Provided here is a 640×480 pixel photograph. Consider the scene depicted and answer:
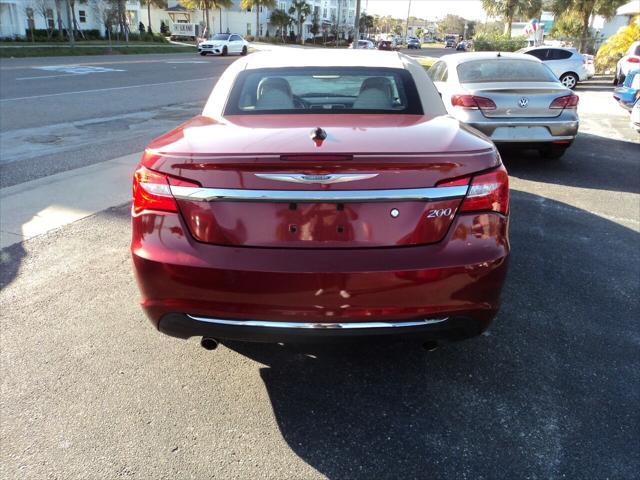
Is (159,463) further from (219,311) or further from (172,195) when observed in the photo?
(172,195)

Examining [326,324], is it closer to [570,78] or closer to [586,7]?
[570,78]

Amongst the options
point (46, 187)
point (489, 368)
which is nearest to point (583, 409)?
point (489, 368)

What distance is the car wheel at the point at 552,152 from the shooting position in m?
8.34

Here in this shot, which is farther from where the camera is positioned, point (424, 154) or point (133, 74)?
point (133, 74)

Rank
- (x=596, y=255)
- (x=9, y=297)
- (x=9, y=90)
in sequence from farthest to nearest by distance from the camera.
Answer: (x=9, y=90) < (x=596, y=255) < (x=9, y=297)

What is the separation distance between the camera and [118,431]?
8.70 feet

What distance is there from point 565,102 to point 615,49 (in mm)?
23013

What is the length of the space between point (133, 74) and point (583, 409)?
22073 mm

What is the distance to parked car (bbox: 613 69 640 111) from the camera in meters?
11.1

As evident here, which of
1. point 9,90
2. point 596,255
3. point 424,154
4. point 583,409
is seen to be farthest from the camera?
point 9,90

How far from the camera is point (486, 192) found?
251 cm

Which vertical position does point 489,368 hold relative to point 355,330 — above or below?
below

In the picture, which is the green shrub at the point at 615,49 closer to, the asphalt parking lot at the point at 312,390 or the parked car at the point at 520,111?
the parked car at the point at 520,111

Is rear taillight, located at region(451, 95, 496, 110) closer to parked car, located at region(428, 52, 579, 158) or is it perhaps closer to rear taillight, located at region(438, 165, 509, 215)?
parked car, located at region(428, 52, 579, 158)
